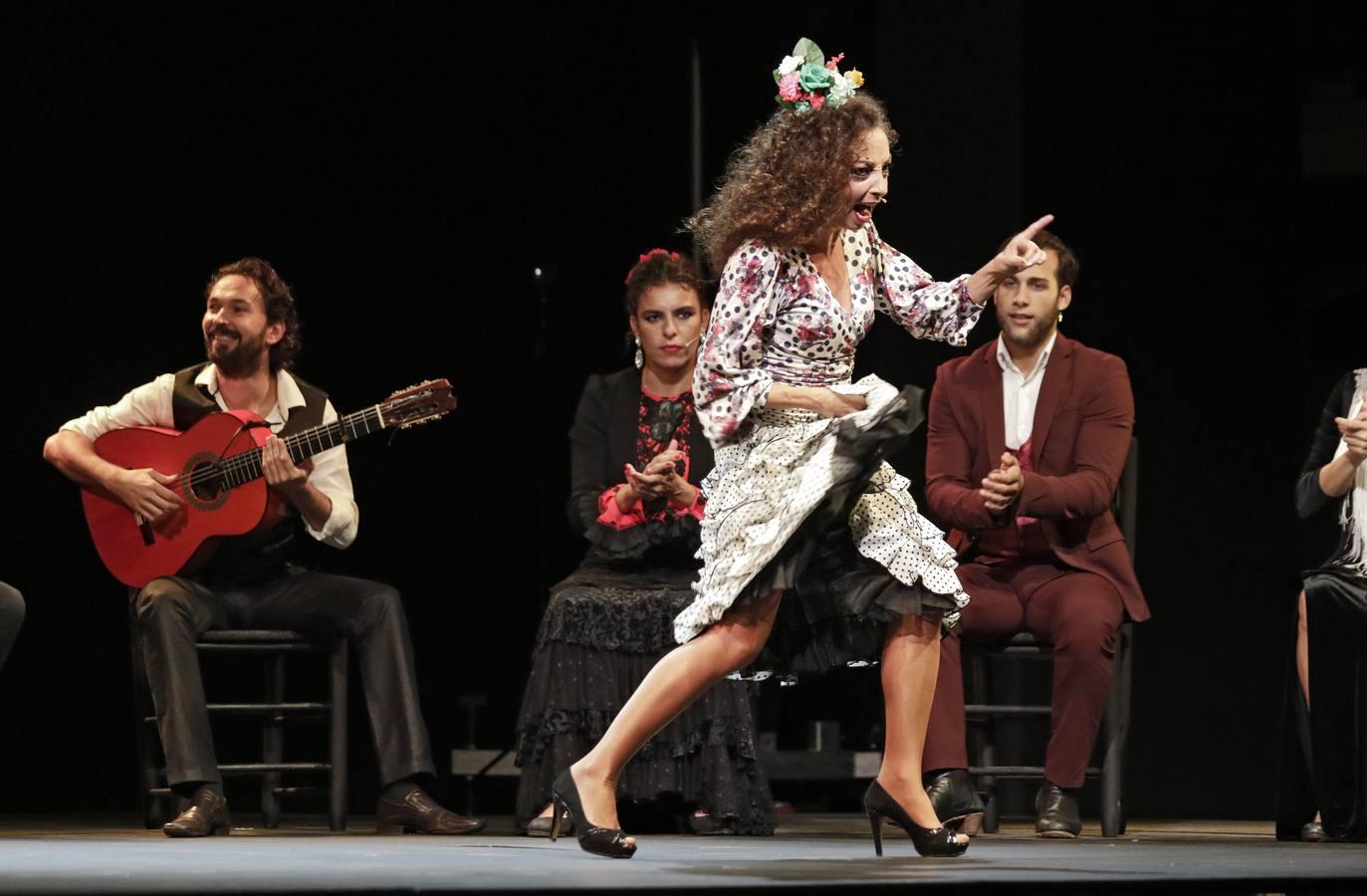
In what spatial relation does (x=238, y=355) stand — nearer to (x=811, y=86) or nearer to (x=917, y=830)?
(x=811, y=86)

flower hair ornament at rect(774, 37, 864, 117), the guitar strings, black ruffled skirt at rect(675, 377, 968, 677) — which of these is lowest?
black ruffled skirt at rect(675, 377, 968, 677)

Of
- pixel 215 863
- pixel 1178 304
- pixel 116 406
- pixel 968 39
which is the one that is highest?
pixel 968 39

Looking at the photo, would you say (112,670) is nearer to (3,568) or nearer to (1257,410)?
(3,568)

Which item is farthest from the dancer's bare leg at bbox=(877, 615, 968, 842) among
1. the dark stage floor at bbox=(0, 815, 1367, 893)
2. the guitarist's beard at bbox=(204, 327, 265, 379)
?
the guitarist's beard at bbox=(204, 327, 265, 379)

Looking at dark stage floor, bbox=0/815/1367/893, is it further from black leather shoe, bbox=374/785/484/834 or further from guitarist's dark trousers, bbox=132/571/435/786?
guitarist's dark trousers, bbox=132/571/435/786

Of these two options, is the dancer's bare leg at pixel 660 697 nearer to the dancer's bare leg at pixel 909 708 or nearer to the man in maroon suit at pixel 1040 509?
the dancer's bare leg at pixel 909 708

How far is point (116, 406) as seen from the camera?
15.1ft

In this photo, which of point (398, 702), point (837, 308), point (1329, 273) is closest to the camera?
point (837, 308)

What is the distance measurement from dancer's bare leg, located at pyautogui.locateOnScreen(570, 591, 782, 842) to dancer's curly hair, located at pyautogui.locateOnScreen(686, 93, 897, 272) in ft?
2.05

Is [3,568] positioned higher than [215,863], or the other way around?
[3,568]

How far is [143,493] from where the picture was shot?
445cm

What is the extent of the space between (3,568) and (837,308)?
297 centimetres

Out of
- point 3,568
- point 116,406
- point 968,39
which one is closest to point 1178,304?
point 968,39

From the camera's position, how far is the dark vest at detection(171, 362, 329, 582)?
4.52 metres
